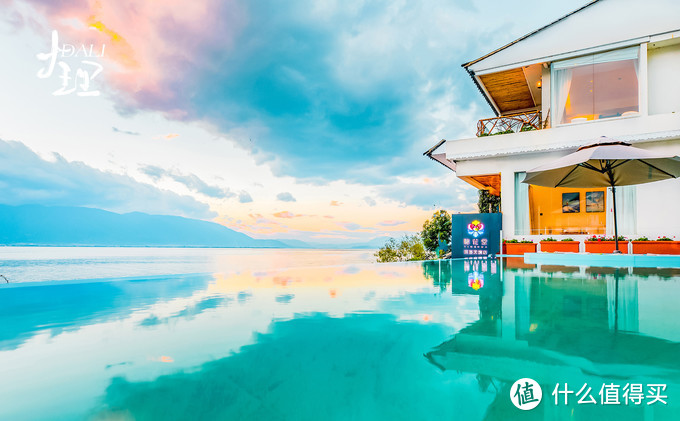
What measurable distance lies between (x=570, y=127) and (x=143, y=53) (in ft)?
52.8

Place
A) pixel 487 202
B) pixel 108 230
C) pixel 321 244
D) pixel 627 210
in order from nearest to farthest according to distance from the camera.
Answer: pixel 627 210, pixel 487 202, pixel 108 230, pixel 321 244

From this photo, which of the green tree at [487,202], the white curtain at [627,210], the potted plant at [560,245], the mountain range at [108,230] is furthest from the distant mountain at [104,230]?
the white curtain at [627,210]

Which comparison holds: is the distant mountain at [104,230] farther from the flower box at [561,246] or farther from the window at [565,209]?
the flower box at [561,246]

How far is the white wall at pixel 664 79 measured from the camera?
10.7 m

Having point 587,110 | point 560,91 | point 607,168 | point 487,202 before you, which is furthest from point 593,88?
point 487,202

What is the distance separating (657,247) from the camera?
964 cm

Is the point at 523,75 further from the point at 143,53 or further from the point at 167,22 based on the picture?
the point at 143,53

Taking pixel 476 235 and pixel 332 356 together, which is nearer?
pixel 332 356

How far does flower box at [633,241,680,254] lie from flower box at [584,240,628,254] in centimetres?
24

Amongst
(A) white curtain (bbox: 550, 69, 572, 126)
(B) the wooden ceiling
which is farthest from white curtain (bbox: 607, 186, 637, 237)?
(B) the wooden ceiling

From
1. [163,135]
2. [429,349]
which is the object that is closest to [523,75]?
[429,349]

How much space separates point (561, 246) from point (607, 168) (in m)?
3.74

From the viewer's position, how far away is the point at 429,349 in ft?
6.57

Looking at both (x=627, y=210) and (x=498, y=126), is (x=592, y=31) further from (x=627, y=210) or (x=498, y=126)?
(x=627, y=210)
